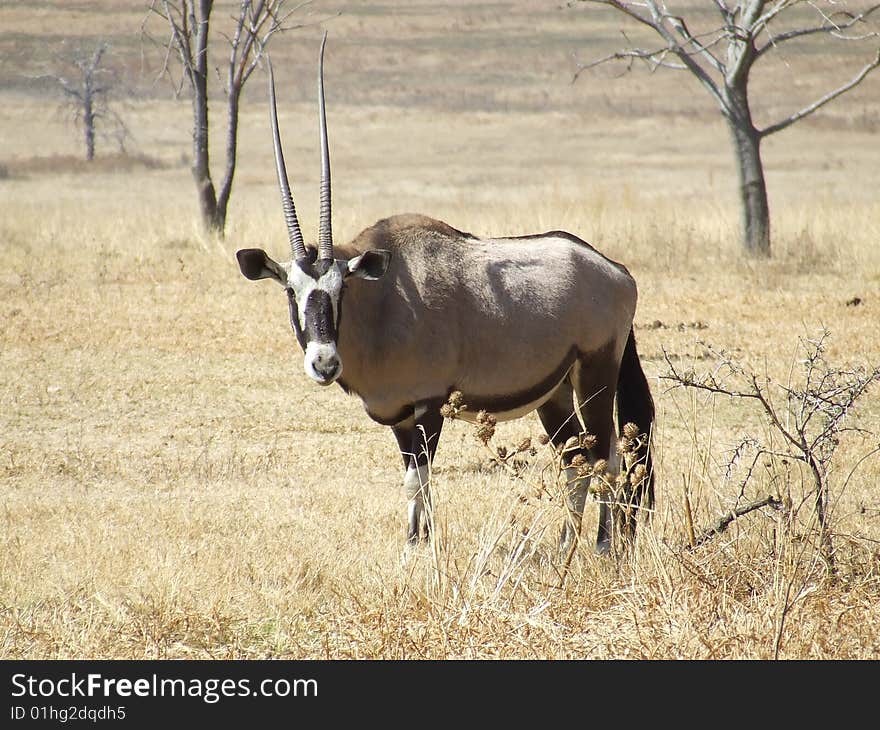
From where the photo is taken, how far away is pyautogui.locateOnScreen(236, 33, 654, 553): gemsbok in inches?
244

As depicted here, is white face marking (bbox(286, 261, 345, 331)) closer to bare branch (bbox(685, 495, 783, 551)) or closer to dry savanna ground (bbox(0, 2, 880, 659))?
dry savanna ground (bbox(0, 2, 880, 659))

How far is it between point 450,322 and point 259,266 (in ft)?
3.30

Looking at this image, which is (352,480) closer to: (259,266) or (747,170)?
(259,266)

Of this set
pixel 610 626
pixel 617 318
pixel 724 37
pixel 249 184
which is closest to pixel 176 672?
pixel 610 626

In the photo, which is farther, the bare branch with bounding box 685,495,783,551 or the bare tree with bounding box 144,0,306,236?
the bare tree with bounding box 144,0,306,236

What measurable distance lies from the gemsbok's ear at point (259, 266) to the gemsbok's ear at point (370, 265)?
344mm

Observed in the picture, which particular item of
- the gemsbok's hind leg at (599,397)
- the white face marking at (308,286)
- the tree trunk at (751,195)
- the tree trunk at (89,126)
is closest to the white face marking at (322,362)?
the white face marking at (308,286)

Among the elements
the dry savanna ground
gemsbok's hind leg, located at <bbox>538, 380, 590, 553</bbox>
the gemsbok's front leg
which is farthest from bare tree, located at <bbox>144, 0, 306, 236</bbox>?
the gemsbok's front leg

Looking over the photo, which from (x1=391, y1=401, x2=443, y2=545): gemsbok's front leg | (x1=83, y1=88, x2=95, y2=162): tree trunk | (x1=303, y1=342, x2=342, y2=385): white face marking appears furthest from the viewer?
(x1=83, y1=88, x2=95, y2=162): tree trunk

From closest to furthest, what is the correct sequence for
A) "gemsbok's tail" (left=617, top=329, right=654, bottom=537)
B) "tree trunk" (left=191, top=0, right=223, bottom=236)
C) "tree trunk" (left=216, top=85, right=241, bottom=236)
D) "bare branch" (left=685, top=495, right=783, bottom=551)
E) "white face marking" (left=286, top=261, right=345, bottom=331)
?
"bare branch" (left=685, top=495, right=783, bottom=551) < "white face marking" (left=286, top=261, right=345, bottom=331) < "gemsbok's tail" (left=617, top=329, right=654, bottom=537) < "tree trunk" (left=191, top=0, right=223, bottom=236) < "tree trunk" (left=216, top=85, right=241, bottom=236)

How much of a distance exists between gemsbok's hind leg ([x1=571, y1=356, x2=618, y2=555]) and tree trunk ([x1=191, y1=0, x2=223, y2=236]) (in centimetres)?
1349

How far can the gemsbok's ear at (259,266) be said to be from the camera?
6.17 metres

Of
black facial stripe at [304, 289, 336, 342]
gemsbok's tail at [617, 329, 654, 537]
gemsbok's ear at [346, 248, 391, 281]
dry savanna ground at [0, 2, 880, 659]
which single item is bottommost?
dry savanna ground at [0, 2, 880, 659]

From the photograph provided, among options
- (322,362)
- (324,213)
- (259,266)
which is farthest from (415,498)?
(324,213)
